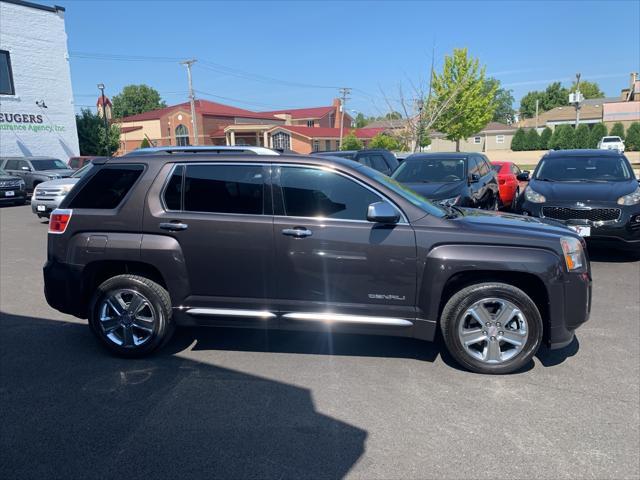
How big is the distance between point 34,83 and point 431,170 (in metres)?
25.4

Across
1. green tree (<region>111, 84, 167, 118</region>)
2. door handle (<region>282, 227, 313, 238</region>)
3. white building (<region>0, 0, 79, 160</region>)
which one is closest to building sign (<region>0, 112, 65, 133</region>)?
white building (<region>0, 0, 79, 160</region>)

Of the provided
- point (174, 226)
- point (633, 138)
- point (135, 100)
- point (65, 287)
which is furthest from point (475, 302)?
point (135, 100)

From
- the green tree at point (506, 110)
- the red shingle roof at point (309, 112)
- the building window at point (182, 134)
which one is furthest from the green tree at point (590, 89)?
the building window at point (182, 134)

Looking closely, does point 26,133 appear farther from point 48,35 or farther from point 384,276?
point 384,276

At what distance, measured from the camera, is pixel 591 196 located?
765cm

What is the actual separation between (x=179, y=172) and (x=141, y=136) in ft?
210

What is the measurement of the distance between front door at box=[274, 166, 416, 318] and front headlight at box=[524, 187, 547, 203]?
187 inches

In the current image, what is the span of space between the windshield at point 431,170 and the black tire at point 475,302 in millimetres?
5654

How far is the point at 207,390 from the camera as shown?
3951 millimetres

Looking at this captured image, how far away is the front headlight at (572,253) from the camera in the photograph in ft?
13.3

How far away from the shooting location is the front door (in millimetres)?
4102

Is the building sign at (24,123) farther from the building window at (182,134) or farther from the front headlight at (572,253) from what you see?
the building window at (182,134)

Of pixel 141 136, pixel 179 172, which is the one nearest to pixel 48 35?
pixel 179 172

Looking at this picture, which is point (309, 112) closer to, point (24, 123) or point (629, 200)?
point (24, 123)
